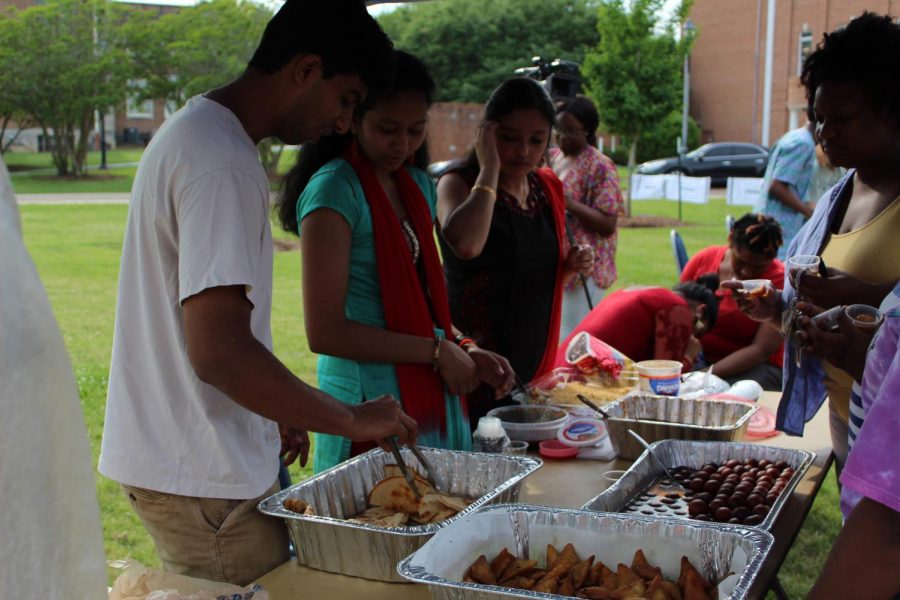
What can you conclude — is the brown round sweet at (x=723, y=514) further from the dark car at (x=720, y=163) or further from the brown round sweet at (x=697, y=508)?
the dark car at (x=720, y=163)

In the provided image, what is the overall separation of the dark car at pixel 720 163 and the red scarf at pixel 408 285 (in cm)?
1936

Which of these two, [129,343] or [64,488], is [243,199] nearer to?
[129,343]

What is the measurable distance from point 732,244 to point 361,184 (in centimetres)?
222

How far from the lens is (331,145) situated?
2.16 meters

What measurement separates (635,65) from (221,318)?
49.1 ft

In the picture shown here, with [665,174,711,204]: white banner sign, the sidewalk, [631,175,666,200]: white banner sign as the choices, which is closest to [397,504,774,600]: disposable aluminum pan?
[665,174,711,204]: white banner sign

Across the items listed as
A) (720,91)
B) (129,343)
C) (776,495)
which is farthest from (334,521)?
(720,91)

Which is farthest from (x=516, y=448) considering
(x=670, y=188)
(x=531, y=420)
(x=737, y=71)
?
(x=737, y=71)

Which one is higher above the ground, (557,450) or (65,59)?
(65,59)

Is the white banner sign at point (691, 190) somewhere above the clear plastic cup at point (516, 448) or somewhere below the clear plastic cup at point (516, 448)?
below

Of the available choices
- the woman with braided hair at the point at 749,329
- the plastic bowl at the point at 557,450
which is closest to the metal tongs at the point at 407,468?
the plastic bowl at the point at 557,450

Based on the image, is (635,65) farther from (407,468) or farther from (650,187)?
(407,468)

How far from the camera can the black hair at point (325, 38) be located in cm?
145

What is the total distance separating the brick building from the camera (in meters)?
24.4
